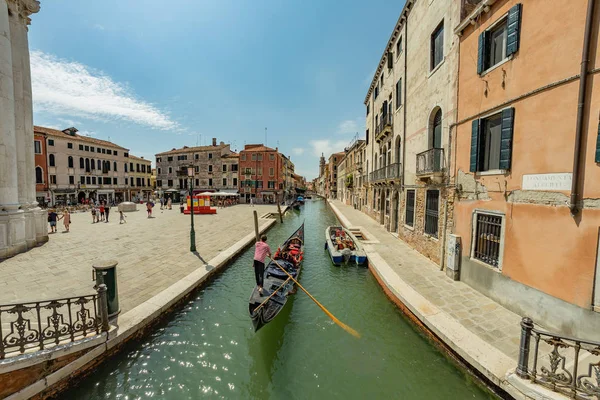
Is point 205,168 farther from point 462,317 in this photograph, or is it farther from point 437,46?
point 462,317

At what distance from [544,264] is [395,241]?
860 cm

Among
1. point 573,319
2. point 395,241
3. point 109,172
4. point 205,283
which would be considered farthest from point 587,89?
point 109,172

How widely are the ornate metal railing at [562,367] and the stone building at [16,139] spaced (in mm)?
16527

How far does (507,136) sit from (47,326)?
11.3 m

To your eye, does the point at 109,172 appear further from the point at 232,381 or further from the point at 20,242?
the point at 232,381

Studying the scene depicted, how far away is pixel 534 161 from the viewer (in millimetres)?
5789

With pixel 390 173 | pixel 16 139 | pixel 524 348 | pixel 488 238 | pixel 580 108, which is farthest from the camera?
pixel 390 173

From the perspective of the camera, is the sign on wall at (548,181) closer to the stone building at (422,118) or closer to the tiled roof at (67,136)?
the stone building at (422,118)

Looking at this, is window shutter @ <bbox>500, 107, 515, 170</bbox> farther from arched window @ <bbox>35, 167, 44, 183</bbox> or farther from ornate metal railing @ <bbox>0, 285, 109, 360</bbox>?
arched window @ <bbox>35, 167, 44, 183</bbox>

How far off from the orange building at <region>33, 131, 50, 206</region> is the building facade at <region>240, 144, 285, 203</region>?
26.8 meters

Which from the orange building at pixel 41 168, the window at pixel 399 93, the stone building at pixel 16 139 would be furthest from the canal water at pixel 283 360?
the orange building at pixel 41 168

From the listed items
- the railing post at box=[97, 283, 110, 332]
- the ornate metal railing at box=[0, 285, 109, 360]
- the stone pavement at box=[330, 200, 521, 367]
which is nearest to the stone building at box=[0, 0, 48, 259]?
the ornate metal railing at box=[0, 285, 109, 360]

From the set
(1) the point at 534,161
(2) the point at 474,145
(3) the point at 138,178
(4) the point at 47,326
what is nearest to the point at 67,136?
(3) the point at 138,178

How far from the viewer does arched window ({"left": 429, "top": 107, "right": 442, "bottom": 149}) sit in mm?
10320
